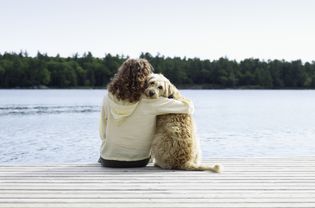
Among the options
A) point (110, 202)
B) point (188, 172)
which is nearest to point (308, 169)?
point (188, 172)

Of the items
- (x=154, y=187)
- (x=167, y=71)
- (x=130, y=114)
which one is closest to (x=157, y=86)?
(x=130, y=114)

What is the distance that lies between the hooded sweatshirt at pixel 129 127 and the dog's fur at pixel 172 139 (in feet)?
0.35

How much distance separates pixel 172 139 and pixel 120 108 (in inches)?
25.8

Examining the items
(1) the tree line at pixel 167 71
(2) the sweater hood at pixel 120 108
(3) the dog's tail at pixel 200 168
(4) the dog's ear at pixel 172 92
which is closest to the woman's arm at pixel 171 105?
(4) the dog's ear at pixel 172 92

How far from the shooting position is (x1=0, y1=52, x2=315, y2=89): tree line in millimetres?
93000

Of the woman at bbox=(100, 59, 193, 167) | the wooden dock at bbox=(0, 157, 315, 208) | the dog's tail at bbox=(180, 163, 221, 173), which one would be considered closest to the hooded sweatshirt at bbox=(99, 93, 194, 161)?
the woman at bbox=(100, 59, 193, 167)

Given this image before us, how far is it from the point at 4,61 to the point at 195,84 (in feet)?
125

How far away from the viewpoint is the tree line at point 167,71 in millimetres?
93000

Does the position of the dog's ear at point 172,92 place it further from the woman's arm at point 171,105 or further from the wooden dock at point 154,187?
the wooden dock at point 154,187

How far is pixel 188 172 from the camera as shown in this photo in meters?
5.33

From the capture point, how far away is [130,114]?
18.5ft

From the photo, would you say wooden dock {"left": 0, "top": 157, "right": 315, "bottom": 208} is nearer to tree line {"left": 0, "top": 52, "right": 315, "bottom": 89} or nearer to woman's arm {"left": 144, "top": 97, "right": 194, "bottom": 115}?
woman's arm {"left": 144, "top": 97, "right": 194, "bottom": 115}

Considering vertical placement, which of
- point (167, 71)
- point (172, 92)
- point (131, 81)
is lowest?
point (172, 92)

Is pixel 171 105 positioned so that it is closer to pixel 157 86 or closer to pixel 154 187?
pixel 157 86
